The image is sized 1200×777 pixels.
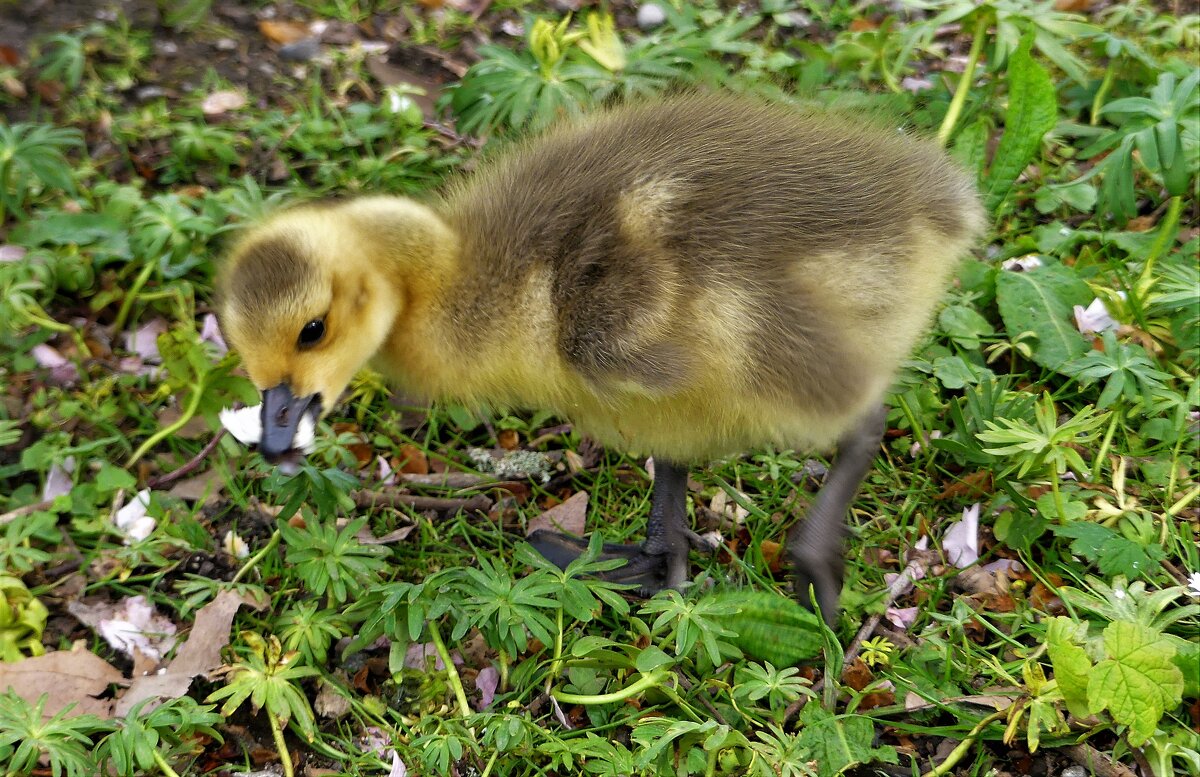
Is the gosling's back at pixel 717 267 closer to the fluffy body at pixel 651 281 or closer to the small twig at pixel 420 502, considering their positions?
the fluffy body at pixel 651 281

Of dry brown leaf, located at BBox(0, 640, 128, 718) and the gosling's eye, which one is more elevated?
the gosling's eye

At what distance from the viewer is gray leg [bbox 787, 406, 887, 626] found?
2045 mm

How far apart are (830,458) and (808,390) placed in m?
0.70

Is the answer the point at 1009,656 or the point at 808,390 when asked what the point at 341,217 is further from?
the point at 1009,656

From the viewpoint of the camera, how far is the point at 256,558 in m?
2.32

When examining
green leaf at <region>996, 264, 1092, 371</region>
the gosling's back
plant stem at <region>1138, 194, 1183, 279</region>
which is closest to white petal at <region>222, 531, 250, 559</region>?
the gosling's back

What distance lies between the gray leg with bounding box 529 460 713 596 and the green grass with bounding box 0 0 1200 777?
0.19 feet

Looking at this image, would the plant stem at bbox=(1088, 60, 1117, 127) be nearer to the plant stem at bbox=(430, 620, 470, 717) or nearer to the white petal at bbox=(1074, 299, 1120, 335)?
the white petal at bbox=(1074, 299, 1120, 335)

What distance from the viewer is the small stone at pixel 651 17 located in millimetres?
3809

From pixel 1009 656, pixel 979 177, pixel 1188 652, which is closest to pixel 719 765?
pixel 1009 656

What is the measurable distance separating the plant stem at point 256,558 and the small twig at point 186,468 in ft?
1.05

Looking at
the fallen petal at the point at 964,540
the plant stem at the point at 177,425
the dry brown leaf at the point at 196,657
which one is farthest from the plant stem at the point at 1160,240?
the plant stem at the point at 177,425

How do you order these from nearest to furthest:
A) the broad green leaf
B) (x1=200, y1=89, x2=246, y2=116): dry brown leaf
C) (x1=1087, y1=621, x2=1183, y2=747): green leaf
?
(x1=1087, y1=621, x2=1183, y2=747): green leaf → the broad green leaf → (x1=200, y1=89, x2=246, y2=116): dry brown leaf

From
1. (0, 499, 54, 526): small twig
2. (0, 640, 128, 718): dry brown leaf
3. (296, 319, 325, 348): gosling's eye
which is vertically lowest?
(0, 640, 128, 718): dry brown leaf
